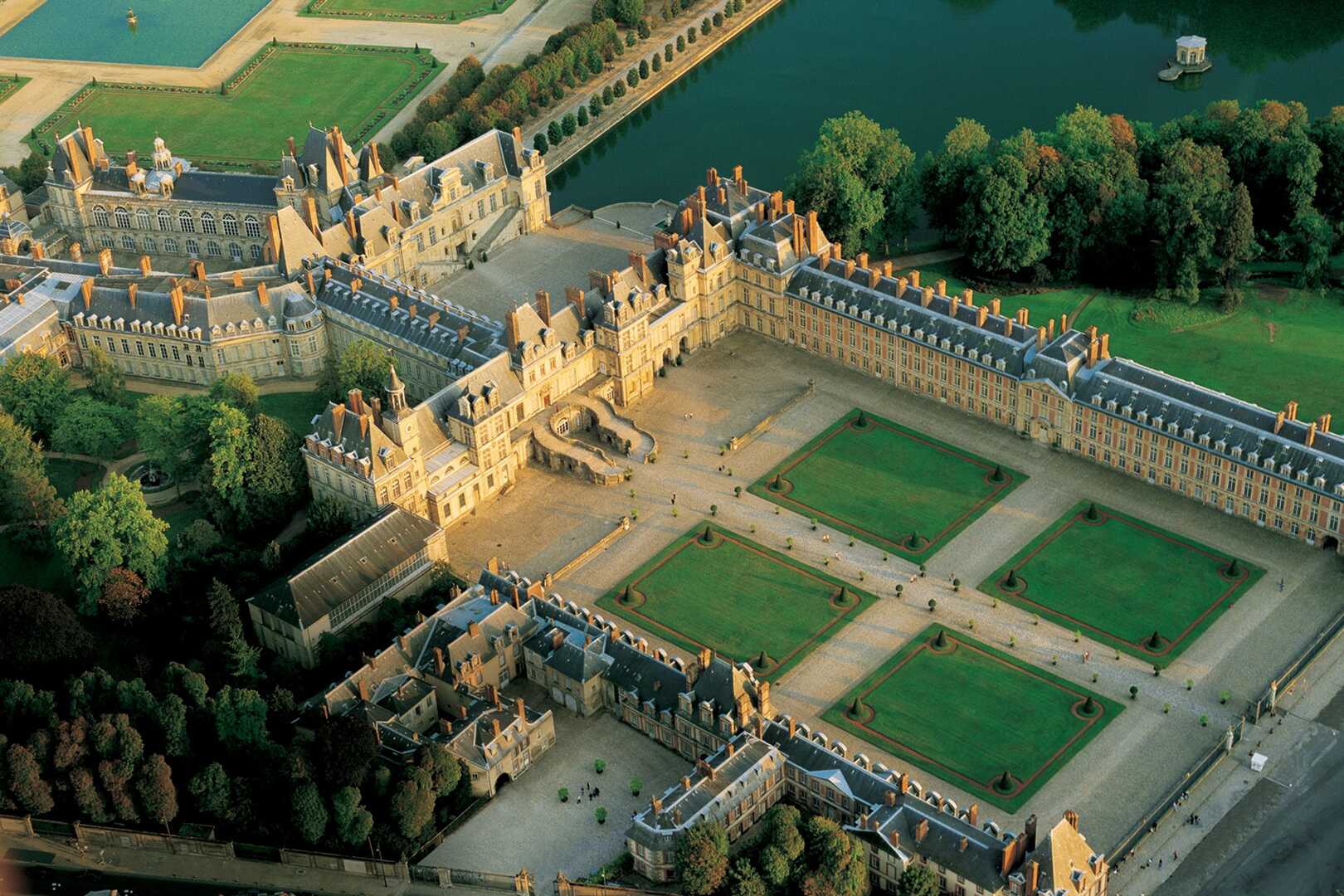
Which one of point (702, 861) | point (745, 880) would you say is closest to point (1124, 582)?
point (745, 880)

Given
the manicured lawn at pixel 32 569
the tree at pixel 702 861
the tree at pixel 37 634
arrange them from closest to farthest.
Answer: the tree at pixel 702 861
the tree at pixel 37 634
the manicured lawn at pixel 32 569

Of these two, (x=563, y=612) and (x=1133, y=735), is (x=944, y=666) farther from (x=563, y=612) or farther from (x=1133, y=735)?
(x=563, y=612)

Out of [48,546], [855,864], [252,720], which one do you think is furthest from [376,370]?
[855,864]

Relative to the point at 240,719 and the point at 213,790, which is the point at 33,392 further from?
the point at 213,790

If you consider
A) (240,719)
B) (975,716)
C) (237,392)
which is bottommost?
(975,716)

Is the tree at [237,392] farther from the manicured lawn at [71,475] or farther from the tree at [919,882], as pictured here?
the tree at [919,882]

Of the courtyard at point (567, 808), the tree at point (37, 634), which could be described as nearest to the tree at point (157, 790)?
the tree at point (37, 634)
